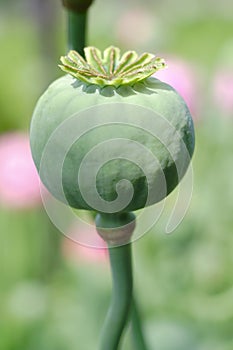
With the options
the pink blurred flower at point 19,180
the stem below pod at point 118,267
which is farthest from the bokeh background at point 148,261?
the stem below pod at point 118,267

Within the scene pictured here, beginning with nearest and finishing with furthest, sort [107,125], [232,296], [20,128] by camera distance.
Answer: [107,125] < [232,296] < [20,128]

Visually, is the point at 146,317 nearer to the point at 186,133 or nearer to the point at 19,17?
the point at 186,133

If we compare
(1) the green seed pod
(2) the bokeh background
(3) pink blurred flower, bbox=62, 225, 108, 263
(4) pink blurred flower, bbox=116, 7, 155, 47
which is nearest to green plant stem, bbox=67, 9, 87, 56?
(1) the green seed pod

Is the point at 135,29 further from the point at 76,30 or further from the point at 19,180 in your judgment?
the point at 76,30

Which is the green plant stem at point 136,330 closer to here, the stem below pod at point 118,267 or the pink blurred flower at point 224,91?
the stem below pod at point 118,267

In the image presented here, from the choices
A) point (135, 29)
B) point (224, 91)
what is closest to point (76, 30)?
point (224, 91)

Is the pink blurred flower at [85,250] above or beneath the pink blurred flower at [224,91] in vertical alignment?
beneath

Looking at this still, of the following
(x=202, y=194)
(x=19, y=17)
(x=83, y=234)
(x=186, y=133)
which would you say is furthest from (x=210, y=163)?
(x=19, y=17)
